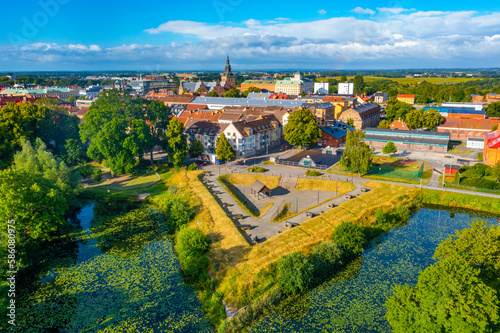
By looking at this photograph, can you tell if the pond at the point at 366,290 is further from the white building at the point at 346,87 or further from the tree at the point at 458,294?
the white building at the point at 346,87

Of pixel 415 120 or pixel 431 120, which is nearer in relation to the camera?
pixel 431 120

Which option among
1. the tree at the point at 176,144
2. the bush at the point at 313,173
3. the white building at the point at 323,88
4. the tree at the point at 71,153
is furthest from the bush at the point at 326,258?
the white building at the point at 323,88

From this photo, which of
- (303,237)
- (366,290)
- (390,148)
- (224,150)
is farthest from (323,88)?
(366,290)

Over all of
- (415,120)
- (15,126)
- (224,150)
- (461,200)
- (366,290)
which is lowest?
(366,290)

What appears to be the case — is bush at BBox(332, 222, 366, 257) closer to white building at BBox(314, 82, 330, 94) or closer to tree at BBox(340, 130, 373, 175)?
tree at BBox(340, 130, 373, 175)

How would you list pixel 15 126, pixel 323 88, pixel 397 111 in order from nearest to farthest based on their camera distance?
pixel 15 126 < pixel 397 111 < pixel 323 88

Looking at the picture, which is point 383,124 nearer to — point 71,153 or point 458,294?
point 71,153
